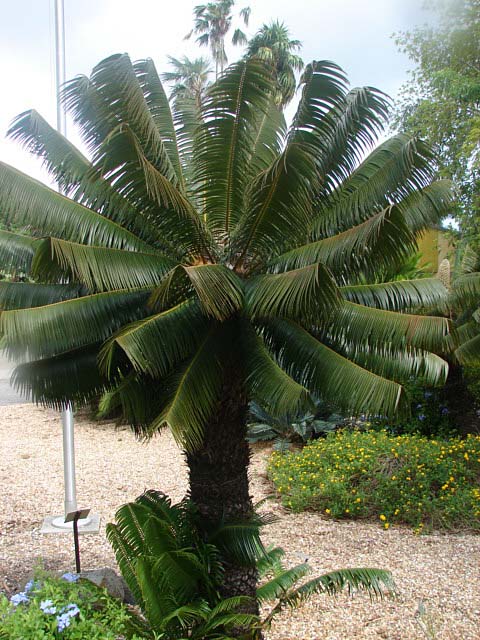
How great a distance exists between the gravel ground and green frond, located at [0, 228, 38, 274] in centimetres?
285

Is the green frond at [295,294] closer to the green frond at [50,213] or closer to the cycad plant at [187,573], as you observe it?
the green frond at [50,213]

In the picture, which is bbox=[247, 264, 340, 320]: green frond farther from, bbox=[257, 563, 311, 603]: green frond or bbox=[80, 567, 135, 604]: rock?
bbox=[80, 567, 135, 604]: rock

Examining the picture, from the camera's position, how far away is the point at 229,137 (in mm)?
3812

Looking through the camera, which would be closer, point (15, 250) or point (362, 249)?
point (362, 249)

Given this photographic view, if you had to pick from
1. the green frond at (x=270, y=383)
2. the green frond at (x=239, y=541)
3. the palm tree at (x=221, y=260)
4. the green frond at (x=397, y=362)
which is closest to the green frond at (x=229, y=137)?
the palm tree at (x=221, y=260)

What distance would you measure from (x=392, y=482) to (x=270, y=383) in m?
4.05

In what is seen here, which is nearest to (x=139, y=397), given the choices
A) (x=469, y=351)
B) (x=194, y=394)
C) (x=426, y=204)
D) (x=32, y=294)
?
(x=194, y=394)

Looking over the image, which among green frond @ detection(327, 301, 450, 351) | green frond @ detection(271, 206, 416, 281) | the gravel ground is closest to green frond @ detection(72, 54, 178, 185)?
green frond @ detection(271, 206, 416, 281)

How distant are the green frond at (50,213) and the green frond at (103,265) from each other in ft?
0.76

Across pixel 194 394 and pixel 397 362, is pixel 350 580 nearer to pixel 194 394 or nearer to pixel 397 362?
pixel 397 362

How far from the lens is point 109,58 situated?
3777mm

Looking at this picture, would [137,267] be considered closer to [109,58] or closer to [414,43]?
[109,58]

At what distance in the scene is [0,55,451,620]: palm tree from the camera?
3465 mm

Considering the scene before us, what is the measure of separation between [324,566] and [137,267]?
11.5 ft
